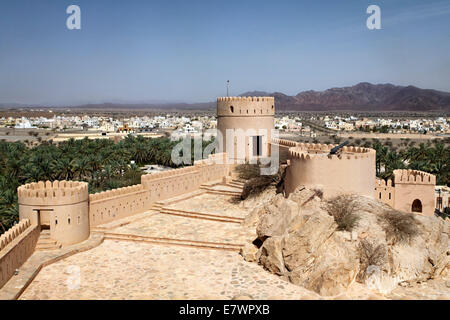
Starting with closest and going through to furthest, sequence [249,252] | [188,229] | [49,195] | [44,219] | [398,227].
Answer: [398,227] < [249,252] < [49,195] < [44,219] < [188,229]

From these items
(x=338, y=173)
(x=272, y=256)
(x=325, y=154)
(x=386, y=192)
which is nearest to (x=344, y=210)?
(x=338, y=173)

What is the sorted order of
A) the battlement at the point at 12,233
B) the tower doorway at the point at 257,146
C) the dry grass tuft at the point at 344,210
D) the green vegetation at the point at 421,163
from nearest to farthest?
1. the battlement at the point at 12,233
2. the dry grass tuft at the point at 344,210
3. the tower doorway at the point at 257,146
4. the green vegetation at the point at 421,163

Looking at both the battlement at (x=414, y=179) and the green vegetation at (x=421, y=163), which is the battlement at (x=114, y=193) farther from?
the green vegetation at (x=421, y=163)

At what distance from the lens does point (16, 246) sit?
11398mm

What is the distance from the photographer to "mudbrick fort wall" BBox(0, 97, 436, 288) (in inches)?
517

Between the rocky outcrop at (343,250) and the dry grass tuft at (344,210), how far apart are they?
127mm

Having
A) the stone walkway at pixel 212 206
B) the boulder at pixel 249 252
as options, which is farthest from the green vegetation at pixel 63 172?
the boulder at pixel 249 252

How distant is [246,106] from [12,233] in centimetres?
1376

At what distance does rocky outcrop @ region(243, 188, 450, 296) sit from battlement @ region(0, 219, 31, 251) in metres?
6.58

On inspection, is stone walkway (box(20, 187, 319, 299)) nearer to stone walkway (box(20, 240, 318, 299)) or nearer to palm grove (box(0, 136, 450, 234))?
stone walkway (box(20, 240, 318, 299))

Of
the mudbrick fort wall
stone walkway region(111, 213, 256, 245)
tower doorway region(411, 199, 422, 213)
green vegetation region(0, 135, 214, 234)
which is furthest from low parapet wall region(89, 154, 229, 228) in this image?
tower doorway region(411, 199, 422, 213)

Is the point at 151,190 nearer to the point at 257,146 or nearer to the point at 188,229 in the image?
the point at 188,229

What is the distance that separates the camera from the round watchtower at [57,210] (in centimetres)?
1352
